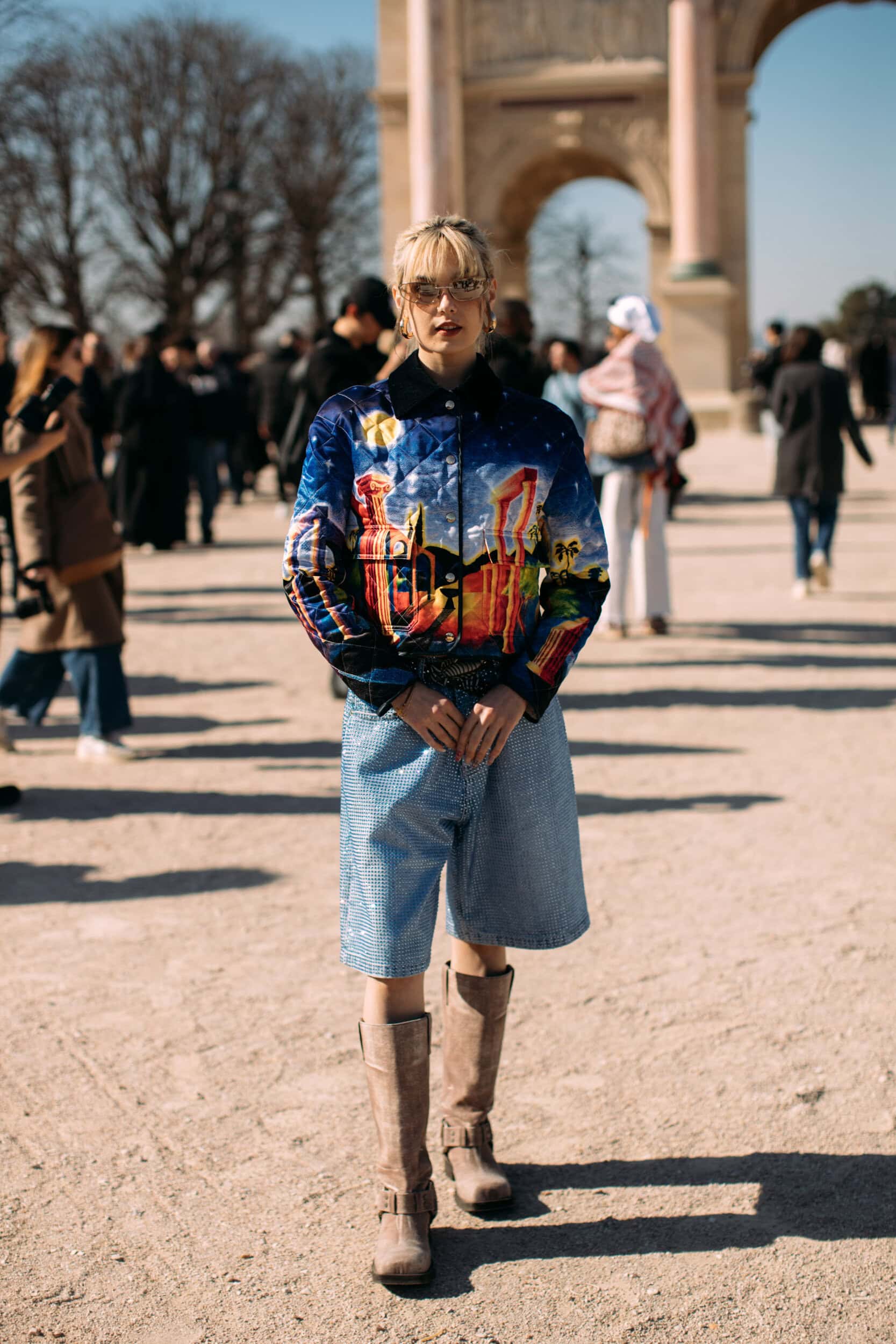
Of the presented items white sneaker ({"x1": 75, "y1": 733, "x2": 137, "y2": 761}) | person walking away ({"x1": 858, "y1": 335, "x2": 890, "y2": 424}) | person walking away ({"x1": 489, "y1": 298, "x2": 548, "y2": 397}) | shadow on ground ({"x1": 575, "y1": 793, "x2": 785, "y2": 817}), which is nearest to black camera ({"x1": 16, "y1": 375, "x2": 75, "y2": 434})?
white sneaker ({"x1": 75, "y1": 733, "x2": 137, "y2": 761})

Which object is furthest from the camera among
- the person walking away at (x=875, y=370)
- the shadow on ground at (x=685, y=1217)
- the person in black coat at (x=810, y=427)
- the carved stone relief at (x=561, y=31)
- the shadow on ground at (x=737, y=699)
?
the carved stone relief at (x=561, y=31)

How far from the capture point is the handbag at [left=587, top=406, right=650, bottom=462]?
31.0 feet

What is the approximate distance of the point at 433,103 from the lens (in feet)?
98.1

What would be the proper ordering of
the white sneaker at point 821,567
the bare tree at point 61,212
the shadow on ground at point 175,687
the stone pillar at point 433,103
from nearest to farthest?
the shadow on ground at point 175,687
the white sneaker at point 821,567
the stone pillar at point 433,103
the bare tree at point 61,212

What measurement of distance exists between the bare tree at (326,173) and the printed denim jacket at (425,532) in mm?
50109

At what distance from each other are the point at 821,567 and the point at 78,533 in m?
6.47

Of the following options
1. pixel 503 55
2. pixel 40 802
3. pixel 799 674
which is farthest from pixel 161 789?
pixel 503 55

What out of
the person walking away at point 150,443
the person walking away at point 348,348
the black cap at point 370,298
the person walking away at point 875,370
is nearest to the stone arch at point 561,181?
the person walking away at point 875,370

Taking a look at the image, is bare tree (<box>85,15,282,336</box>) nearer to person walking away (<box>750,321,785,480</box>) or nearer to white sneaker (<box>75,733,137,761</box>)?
person walking away (<box>750,321,785,480</box>)

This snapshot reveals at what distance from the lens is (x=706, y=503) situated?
63.5 feet

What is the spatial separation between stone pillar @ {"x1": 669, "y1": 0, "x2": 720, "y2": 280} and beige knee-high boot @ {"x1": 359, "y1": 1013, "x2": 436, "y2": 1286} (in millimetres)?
29317

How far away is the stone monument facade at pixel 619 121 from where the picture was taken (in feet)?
99.3

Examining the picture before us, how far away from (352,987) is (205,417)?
39.5 ft

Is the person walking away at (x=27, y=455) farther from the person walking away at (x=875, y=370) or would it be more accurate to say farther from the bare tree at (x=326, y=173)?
the bare tree at (x=326, y=173)
